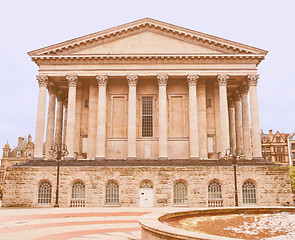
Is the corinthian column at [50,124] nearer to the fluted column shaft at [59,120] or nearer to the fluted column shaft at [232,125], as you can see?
Answer: the fluted column shaft at [59,120]

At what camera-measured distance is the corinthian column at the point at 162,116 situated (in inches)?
1426

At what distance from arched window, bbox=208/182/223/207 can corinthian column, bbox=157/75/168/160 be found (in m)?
7.10

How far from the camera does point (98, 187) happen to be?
1200 inches

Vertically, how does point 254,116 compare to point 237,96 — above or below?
below

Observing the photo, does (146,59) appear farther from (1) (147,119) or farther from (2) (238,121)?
(2) (238,121)

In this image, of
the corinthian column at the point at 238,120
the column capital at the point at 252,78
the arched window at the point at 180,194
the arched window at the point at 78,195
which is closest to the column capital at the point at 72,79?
the arched window at the point at 78,195

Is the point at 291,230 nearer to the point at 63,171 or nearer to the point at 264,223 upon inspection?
the point at 264,223

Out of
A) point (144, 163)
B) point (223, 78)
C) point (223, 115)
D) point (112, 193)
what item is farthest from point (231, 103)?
point (112, 193)

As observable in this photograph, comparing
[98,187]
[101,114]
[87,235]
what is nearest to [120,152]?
[101,114]

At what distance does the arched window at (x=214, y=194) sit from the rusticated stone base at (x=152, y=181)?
486 mm

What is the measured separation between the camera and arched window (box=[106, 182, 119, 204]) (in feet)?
101

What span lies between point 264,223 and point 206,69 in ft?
96.1

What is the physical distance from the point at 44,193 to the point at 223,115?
70.7ft

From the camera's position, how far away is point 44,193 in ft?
103
